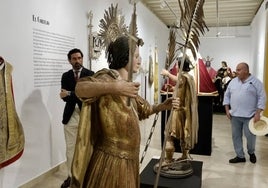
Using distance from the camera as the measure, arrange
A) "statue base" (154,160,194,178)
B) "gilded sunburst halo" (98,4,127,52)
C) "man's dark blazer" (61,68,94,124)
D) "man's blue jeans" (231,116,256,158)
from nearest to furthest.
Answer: "statue base" (154,160,194,178)
"man's dark blazer" (61,68,94,124)
"man's blue jeans" (231,116,256,158)
"gilded sunburst halo" (98,4,127,52)

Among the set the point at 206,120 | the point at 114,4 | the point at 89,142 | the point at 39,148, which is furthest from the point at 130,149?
the point at 114,4

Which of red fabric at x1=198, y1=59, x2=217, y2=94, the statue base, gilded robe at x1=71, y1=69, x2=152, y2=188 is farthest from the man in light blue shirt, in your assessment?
gilded robe at x1=71, y1=69, x2=152, y2=188

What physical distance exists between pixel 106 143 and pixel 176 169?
76.3 inches

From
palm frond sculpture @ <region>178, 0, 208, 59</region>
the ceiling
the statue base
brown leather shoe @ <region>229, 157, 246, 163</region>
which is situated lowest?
brown leather shoe @ <region>229, 157, 246, 163</region>

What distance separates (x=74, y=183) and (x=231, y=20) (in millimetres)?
11212

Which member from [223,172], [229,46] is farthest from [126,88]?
[229,46]

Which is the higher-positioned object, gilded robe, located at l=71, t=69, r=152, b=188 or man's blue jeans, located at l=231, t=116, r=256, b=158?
gilded robe, located at l=71, t=69, r=152, b=188

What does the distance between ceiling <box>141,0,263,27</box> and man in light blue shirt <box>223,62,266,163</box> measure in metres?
3.26

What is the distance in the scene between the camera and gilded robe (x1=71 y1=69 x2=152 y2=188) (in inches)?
53.1

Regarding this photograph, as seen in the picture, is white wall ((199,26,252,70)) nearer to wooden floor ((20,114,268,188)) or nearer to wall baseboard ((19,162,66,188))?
wooden floor ((20,114,268,188))

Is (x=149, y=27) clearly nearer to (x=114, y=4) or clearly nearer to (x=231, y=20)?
(x=114, y=4)

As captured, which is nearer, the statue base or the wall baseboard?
the statue base

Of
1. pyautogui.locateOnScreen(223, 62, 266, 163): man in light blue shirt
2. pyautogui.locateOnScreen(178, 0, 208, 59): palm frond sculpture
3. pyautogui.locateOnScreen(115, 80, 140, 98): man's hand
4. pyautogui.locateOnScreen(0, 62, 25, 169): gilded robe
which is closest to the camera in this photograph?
pyautogui.locateOnScreen(115, 80, 140, 98): man's hand

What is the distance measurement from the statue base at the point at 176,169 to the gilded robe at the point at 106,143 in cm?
173
